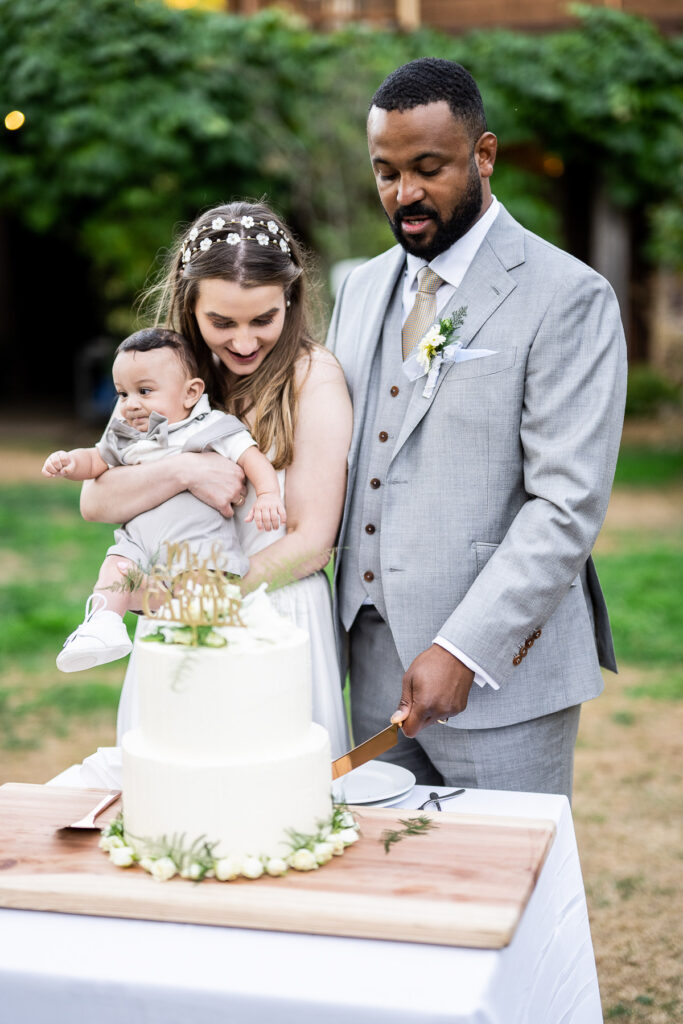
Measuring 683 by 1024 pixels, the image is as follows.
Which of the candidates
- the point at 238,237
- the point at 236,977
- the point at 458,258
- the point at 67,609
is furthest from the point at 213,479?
the point at 67,609

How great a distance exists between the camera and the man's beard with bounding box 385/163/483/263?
239 cm

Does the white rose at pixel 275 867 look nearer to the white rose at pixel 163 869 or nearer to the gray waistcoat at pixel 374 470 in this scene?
the white rose at pixel 163 869

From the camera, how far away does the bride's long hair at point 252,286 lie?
237 cm

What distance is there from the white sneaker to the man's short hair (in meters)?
1.14

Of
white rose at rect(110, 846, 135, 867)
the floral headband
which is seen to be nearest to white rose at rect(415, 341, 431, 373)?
the floral headband

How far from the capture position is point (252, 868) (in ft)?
5.84

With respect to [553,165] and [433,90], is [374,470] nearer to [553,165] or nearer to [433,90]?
[433,90]

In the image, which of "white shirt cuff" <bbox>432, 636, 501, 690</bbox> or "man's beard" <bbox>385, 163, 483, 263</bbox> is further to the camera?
"man's beard" <bbox>385, 163, 483, 263</bbox>

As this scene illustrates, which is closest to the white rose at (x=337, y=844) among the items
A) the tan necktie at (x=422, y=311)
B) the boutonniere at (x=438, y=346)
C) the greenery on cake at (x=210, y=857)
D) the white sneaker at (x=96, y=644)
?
the greenery on cake at (x=210, y=857)

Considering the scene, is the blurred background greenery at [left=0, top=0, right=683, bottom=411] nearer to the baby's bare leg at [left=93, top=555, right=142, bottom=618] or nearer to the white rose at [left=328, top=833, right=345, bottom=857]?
the baby's bare leg at [left=93, top=555, right=142, bottom=618]

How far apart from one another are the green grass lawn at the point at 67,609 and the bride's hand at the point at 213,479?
146 inches

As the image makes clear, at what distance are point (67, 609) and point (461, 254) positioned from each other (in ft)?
18.3

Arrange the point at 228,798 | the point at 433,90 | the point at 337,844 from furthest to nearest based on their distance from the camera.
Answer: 1. the point at 433,90
2. the point at 337,844
3. the point at 228,798

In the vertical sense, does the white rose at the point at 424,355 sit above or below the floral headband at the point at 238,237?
below
